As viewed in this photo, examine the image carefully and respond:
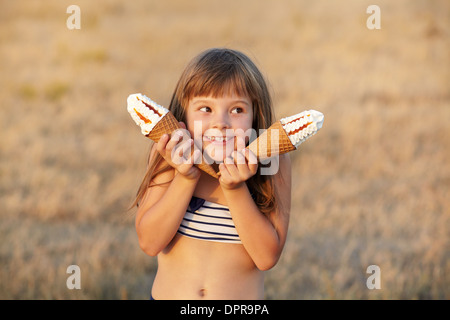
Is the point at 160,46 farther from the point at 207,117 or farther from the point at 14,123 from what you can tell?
the point at 207,117

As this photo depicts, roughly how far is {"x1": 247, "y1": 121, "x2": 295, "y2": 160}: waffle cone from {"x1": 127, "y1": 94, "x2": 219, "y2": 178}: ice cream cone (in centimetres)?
16

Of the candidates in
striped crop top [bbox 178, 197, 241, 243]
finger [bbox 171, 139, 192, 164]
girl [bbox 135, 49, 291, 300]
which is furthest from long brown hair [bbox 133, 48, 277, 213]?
finger [bbox 171, 139, 192, 164]

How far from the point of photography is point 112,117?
740 centimetres

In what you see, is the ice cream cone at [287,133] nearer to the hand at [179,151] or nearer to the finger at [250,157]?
the finger at [250,157]

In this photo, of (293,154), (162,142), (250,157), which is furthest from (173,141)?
(293,154)

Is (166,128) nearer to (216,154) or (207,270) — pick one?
(216,154)

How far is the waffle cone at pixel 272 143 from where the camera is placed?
1.86m

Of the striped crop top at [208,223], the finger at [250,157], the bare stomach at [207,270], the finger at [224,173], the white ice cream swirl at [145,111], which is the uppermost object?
the white ice cream swirl at [145,111]

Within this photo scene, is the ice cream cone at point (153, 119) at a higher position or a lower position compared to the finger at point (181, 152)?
higher

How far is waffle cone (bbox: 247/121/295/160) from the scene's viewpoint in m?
1.86

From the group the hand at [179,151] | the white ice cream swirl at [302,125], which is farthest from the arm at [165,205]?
the white ice cream swirl at [302,125]

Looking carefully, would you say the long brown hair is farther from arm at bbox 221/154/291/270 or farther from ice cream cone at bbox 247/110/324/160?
ice cream cone at bbox 247/110/324/160

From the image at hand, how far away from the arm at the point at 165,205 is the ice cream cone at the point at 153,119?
4 centimetres

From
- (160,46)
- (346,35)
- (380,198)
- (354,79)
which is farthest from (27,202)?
(346,35)
